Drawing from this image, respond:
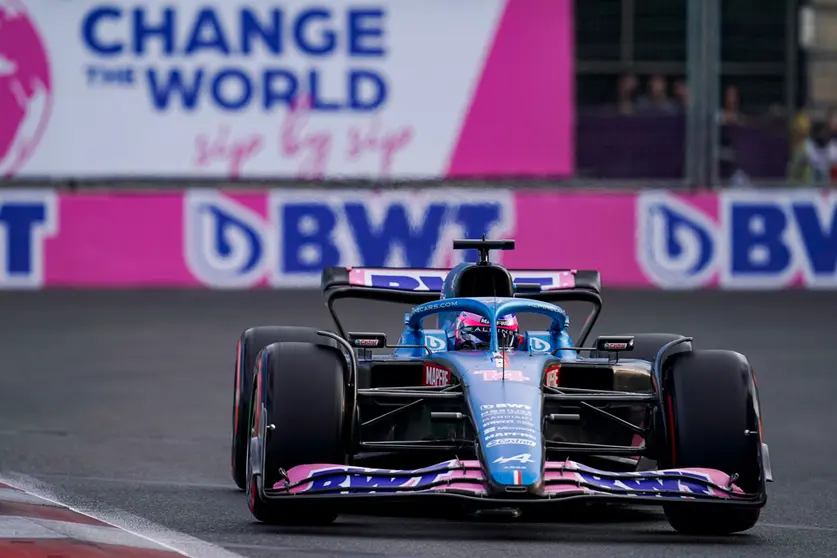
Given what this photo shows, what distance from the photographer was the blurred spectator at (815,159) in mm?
22438

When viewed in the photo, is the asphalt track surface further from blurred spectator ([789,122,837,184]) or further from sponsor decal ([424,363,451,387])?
blurred spectator ([789,122,837,184])

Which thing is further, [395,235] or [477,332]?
[395,235]

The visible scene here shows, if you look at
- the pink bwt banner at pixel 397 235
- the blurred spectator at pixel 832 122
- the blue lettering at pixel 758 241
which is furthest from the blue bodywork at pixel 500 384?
the blurred spectator at pixel 832 122

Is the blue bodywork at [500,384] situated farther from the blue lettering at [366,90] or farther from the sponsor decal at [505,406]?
the blue lettering at [366,90]

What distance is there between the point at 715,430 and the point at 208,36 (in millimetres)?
14605

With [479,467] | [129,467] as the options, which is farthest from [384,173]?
[479,467]

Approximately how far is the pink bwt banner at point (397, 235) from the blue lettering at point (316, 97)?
3.92 ft

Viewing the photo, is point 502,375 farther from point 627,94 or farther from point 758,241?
Result: point 627,94

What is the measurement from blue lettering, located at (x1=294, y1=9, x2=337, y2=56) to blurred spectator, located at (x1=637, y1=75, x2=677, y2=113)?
3.70m

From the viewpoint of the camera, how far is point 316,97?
21.3m

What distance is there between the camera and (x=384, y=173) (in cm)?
2122

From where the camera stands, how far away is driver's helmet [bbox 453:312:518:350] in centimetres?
838

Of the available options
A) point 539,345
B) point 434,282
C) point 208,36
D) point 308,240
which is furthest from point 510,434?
point 208,36

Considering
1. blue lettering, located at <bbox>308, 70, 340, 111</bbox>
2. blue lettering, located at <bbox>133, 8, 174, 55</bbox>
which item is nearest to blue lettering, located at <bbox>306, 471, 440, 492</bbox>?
blue lettering, located at <bbox>308, 70, 340, 111</bbox>
